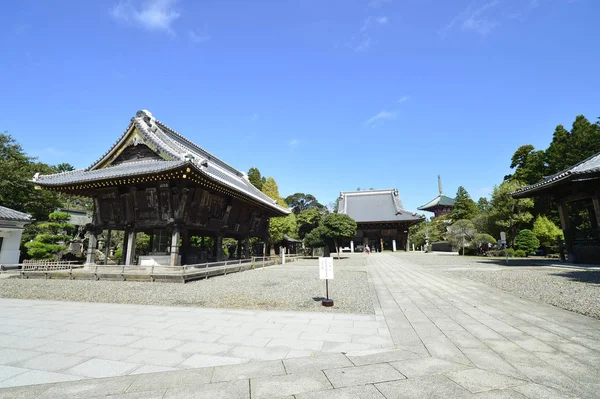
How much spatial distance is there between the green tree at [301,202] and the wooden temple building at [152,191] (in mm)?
49747

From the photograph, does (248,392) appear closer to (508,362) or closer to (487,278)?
(508,362)

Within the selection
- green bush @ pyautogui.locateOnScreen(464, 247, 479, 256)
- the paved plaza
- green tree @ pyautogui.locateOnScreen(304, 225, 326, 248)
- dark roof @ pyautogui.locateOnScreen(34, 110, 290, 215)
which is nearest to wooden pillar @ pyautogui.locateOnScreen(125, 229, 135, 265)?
dark roof @ pyautogui.locateOnScreen(34, 110, 290, 215)

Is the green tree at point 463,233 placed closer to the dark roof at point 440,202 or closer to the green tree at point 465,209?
the green tree at point 465,209

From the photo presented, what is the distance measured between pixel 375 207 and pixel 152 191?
38.8 m

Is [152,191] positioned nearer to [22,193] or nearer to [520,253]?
[22,193]

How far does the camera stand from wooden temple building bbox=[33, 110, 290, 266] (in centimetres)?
1419

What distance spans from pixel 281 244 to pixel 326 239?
1046 cm

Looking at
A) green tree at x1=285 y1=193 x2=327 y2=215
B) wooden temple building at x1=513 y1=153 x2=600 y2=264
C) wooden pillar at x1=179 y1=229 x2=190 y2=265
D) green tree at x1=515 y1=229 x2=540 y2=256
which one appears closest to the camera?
wooden temple building at x1=513 y1=153 x2=600 y2=264

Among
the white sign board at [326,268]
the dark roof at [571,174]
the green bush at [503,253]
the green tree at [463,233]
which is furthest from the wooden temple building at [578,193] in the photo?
the white sign board at [326,268]

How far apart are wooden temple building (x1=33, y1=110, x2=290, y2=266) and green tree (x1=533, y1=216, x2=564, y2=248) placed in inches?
1135

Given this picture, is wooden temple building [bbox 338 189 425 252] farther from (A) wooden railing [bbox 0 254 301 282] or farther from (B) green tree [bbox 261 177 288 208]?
(A) wooden railing [bbox 0 254 301 282]

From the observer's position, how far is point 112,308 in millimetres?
7453

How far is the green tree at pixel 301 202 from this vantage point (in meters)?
69.2

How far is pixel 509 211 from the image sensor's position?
28.1 m
